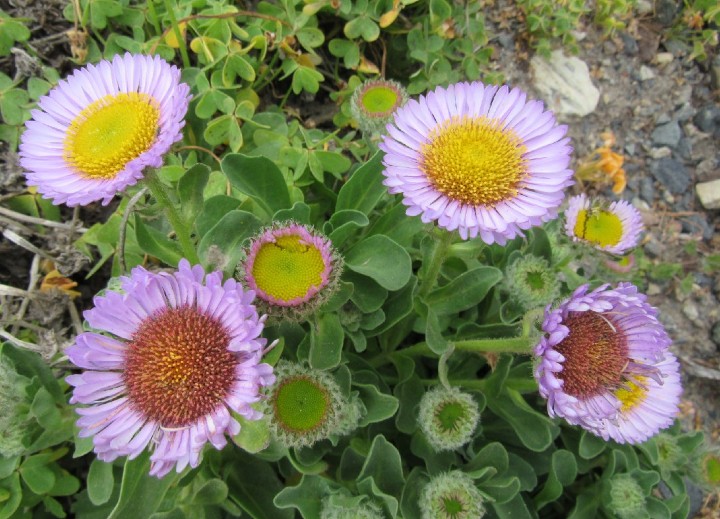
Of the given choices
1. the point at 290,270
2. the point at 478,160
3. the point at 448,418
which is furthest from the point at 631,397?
the point at 290,270

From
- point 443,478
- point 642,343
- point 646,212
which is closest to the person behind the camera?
point 642,343

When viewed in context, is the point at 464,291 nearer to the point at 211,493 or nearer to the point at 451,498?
the point at 451,498

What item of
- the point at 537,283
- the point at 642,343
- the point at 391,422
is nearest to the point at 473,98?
the point at 537,283

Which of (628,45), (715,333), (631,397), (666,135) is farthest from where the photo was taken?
(628,45)

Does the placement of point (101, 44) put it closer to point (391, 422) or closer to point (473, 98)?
point (473, 98)

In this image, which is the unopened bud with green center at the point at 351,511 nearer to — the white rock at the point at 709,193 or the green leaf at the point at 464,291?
the green leaf at the point at 464,291

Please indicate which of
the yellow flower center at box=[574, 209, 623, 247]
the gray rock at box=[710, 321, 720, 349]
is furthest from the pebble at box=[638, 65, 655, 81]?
the yellow flower center at box=[574, 209, 623, 247]
